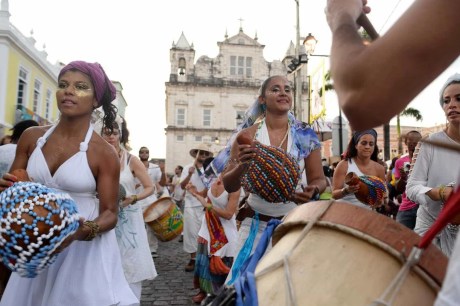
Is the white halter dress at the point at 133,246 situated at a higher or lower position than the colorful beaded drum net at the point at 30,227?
lower

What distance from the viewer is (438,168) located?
341cm

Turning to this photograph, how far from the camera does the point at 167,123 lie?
48.8 meters

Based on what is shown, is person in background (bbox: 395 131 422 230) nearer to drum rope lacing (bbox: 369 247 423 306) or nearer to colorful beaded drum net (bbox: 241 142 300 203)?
colorful beaded drum net (bbox: 241 142 300 203)

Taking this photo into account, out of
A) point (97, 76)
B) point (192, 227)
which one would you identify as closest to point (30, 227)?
point (97, 76)

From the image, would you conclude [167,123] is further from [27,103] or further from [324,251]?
[324,251]

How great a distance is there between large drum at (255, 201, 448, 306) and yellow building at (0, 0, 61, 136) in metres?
22.2

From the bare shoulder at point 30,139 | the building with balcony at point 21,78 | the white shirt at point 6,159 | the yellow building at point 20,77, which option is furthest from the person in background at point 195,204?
the yellow building at point 20,77

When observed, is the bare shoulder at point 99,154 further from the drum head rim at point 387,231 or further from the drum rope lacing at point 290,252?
the drum head rim at point 387,231

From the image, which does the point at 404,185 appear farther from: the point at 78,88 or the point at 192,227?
the point at 78,88

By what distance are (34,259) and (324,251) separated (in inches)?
61.5

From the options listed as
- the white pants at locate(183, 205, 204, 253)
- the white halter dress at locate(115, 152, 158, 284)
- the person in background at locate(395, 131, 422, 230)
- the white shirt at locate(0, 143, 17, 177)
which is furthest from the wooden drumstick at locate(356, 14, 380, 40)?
the white pants at locate(183, 205, 204, 253)

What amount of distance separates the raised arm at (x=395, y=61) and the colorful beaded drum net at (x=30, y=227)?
1.64m

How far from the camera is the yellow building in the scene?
23.0m

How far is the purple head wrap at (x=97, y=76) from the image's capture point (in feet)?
9.64
